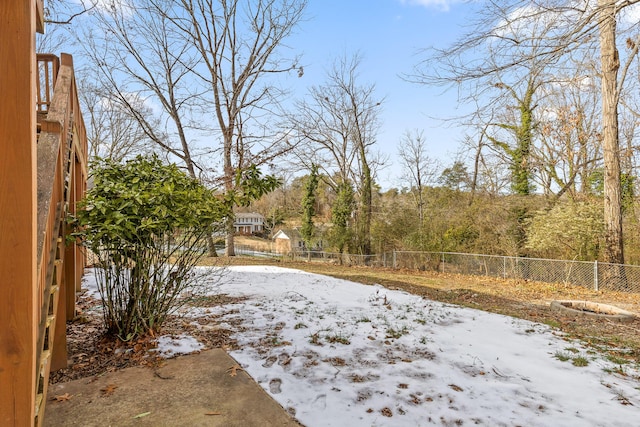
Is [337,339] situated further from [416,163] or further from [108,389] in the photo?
[416,163]

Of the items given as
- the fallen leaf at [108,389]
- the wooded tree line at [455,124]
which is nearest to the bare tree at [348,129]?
the wooded tree line at [455,124]

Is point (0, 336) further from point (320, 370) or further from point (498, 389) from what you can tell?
point (498, 389)

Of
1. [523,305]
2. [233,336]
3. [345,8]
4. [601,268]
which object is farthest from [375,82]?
[233,336]

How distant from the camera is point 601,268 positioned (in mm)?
8203

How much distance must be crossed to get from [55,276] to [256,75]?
1313cm

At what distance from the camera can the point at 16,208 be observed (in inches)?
46.8

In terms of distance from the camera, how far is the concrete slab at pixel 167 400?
192 centimetres

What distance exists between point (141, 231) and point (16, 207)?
1.60 meters

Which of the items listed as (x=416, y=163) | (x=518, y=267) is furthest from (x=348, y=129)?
(x=518, y=267)

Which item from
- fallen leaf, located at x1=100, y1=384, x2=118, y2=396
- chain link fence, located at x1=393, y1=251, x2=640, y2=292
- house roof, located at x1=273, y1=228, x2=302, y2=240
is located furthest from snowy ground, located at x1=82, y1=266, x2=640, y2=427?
house roof, located at x1=273, y1=228, x2=302, y2=240

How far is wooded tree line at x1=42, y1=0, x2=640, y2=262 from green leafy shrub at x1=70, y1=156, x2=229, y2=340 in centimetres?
233

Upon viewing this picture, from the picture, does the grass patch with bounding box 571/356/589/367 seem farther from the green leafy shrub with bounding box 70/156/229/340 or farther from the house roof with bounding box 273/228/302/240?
the house roof with bounding box 273/228/302/240

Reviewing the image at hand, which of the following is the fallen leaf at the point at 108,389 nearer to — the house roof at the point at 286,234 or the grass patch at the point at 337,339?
the grass patch at the point at 337,339

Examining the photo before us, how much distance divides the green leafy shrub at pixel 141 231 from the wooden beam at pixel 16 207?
4.28 ft
